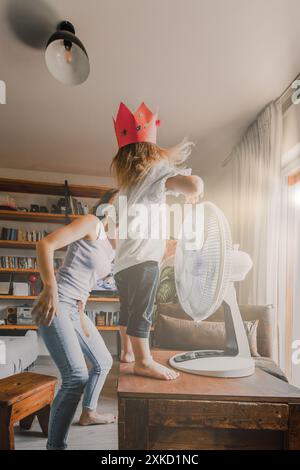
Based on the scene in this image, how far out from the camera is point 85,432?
883mm

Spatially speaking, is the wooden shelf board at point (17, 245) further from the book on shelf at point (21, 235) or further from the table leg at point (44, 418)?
the table leg at point (44, 418)

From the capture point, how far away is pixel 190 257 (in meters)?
0.88

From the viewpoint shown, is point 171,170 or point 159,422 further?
point 171,170

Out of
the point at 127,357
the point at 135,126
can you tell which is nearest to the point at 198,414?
the point at 127,357

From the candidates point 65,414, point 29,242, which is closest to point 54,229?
point 29,242

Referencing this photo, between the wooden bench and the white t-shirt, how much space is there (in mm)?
394

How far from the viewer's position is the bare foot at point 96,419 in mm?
904

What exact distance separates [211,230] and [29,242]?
57cm

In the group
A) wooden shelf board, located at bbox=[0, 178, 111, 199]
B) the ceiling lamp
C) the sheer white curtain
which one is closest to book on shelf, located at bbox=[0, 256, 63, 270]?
wooden shelf board, located at bbox=[0, 178, 111, 199]

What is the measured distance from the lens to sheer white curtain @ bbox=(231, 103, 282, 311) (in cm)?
132

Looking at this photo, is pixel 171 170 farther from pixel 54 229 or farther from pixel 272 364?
pixel 272 364

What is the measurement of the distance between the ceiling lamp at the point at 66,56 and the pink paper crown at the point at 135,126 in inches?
7.7

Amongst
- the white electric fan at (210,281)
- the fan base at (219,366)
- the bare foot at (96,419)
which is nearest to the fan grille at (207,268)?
the white electric fan at (210,281)

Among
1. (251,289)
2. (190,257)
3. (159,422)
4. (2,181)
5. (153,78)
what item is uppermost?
(153,78)
